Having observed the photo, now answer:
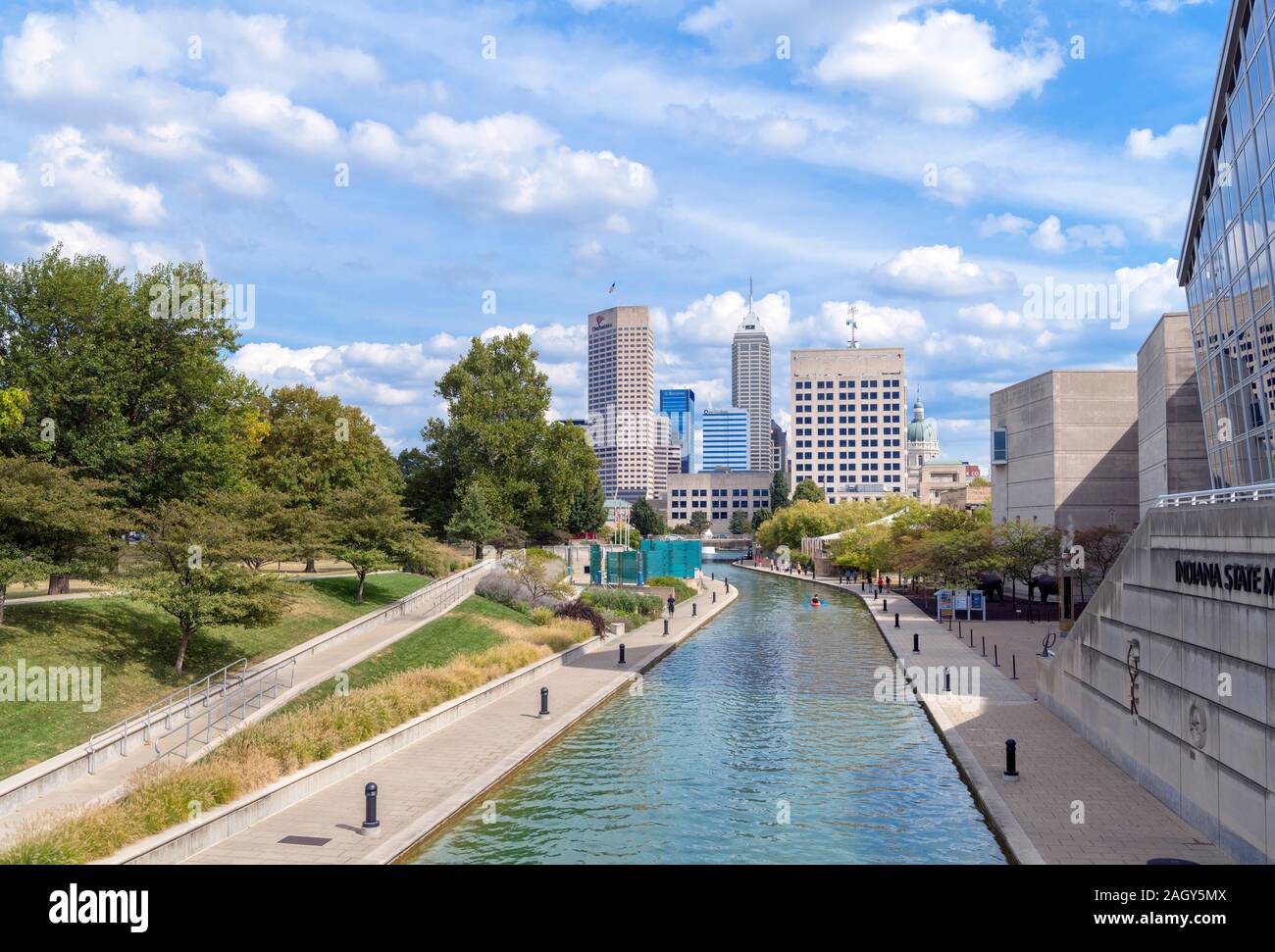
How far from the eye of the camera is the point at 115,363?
3184 centimetres

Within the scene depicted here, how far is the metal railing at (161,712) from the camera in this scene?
19.3 metres

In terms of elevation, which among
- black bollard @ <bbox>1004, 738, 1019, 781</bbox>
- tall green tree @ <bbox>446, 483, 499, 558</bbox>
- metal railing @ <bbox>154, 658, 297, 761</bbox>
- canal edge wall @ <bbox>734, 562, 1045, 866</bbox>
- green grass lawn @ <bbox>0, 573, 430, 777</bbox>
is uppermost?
tall green tree @ <bbox>446, 483, 499, 558</bbox>

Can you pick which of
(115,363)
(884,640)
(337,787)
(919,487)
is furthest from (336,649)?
(919,487)

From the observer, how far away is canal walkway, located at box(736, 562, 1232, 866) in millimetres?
14906

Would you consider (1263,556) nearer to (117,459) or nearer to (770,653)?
(770,653)

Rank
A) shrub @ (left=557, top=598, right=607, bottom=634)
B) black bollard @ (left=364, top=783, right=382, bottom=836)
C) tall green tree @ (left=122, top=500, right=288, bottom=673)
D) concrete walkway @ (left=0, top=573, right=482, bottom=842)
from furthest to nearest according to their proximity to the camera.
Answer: shrub @ (left=557, top=598, right=607, bottom=634) < tall green tree @ (left=122, top=500, right=288, bottom=673) < concrete walkway @ (left=0, top=573, right=482, bottom=842) < black bollard @ (left=364, top=783, right=382, bottom=836)

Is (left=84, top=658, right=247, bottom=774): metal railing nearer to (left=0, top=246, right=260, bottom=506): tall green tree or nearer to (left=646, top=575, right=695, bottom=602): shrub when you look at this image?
(left=0, top=246, right=260, bottom=506): tall green tree

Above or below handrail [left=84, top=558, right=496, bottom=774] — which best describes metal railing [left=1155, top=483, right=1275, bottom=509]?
above

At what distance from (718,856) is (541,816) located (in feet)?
12.3

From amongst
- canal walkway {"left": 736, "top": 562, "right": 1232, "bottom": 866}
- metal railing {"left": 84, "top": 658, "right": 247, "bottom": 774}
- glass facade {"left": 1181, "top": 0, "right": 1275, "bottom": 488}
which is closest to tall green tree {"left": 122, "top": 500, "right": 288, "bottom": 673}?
metal railing {"left": 84, "top": 658, "right": 247, "bottom": 774}

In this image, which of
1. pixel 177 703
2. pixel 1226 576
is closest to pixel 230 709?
pixel 177 703

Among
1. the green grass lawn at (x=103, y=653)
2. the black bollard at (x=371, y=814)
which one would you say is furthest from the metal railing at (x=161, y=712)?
the black bollard at (x=371, y=814)

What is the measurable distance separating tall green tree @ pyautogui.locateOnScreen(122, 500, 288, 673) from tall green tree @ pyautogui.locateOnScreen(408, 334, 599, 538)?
122ft

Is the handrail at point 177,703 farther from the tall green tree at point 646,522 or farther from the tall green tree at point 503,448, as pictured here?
the tall green tree at point 646,522
